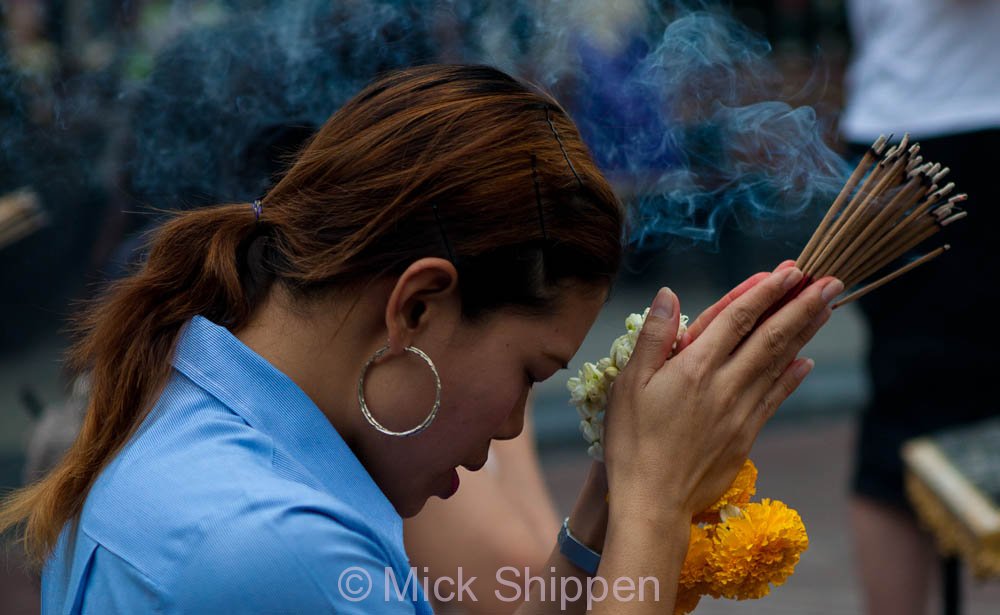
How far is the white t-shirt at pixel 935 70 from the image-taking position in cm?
318

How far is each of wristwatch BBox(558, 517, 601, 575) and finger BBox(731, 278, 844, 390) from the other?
371 millimetres

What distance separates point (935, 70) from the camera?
10.6 ft

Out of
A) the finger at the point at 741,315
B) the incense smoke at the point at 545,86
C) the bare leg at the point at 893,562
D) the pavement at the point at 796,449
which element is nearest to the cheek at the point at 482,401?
the finger at the point at 741,315

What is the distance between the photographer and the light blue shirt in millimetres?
1262

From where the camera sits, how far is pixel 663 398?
1512 millimetres

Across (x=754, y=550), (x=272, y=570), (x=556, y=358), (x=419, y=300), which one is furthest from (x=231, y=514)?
(x=754, y=550)

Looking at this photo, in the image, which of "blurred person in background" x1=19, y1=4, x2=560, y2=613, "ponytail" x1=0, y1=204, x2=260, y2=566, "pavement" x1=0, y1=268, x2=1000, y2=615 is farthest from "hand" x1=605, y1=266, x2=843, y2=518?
"pavement" x1=0, y1=268, x2=1000, y2=615

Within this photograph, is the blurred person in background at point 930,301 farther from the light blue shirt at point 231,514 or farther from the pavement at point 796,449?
the light blue shirt at point 231,514

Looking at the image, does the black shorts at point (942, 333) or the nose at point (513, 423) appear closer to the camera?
the nose at point (513, 423)

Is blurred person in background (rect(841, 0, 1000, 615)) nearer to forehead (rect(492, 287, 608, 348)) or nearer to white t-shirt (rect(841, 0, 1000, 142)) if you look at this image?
white t-shirt (rect(841, 0, 1000, 142))

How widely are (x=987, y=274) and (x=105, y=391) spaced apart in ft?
7.90

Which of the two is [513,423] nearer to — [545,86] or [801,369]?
[801,369]

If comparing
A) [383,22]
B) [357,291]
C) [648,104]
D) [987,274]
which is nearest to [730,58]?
[648,104]

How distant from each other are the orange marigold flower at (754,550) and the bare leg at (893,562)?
1.75m
